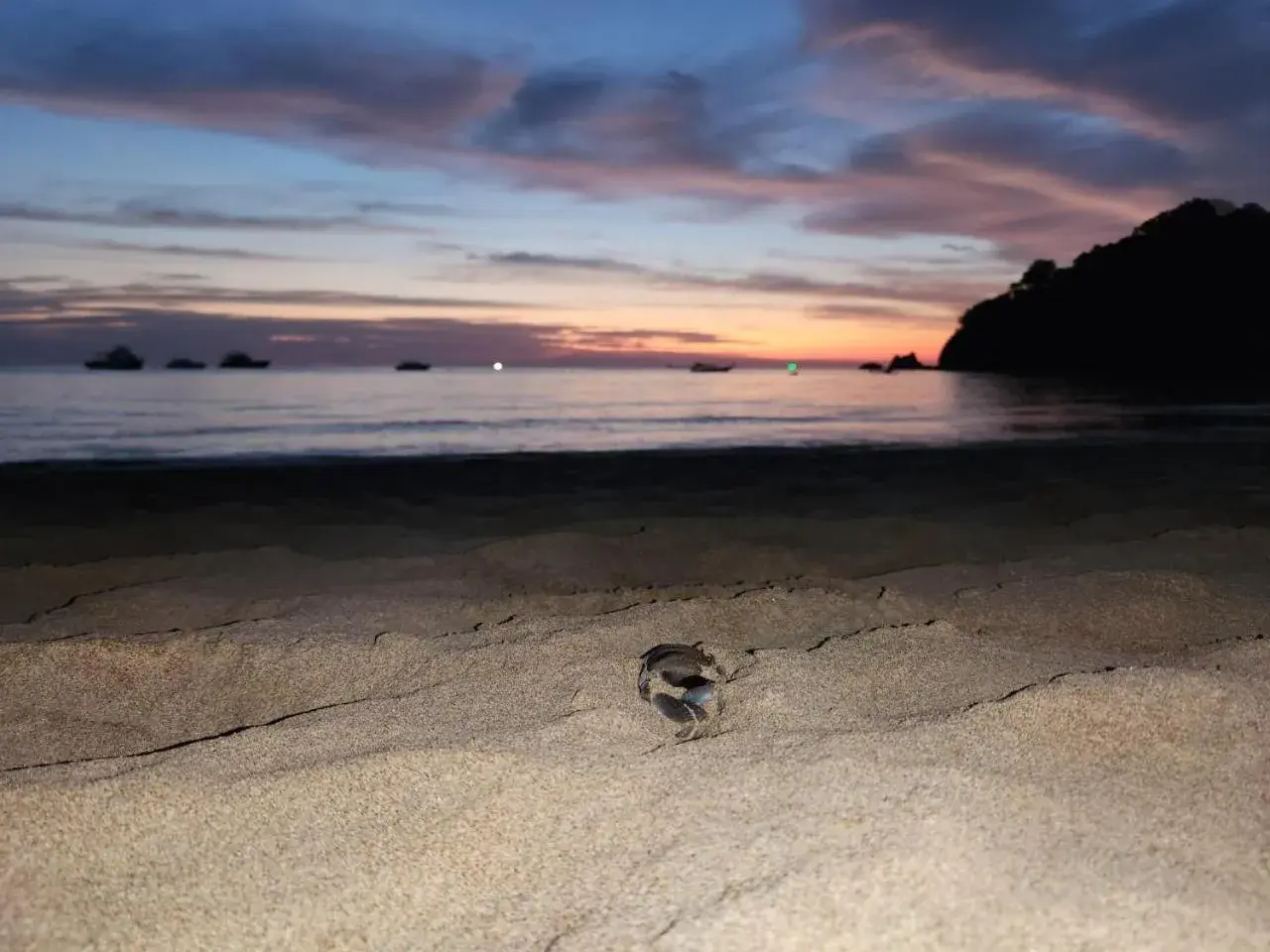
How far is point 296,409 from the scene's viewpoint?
19281 millimetres

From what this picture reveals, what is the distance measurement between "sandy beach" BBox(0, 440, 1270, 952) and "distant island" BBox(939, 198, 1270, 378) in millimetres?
46277

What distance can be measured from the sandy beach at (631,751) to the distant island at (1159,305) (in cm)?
4628

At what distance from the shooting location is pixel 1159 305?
5862 centimetres

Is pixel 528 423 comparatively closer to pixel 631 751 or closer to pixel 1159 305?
pixel 631 751

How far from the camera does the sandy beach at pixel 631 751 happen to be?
4.91 ft

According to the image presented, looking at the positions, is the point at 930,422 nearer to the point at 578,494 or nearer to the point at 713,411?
the point at 713,411

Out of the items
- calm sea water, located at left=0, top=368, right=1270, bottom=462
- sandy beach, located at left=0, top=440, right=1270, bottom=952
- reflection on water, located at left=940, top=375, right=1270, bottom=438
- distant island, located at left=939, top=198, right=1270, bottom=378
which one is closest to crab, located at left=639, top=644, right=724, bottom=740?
sandy beach, located at left=0, top=440, right=1270, bottom=952

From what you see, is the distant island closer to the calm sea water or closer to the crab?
the calm sea water

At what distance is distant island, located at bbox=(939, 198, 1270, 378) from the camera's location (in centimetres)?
5147

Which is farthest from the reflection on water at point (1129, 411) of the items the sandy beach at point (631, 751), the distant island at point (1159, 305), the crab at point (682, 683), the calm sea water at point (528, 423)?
the distant island at point (1159, 305)

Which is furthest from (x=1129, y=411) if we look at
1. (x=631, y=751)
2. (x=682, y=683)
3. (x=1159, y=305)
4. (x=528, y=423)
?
(x=1159, y=305)

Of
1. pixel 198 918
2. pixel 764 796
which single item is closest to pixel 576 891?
pixel 764 796

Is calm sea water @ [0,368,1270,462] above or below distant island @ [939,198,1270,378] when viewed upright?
below

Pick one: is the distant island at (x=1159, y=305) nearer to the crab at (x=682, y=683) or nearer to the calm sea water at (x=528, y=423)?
the calm sea water at (x=528, y=423)
